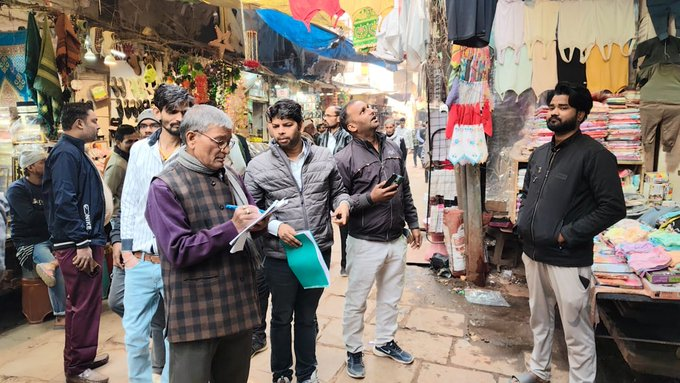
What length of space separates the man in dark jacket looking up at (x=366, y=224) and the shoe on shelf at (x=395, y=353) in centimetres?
32

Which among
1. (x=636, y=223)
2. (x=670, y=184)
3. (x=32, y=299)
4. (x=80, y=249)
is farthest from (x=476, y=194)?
(x=32, y=299)

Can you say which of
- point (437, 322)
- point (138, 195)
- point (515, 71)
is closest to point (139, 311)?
point (138, 195)

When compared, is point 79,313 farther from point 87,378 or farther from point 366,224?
point 366,224

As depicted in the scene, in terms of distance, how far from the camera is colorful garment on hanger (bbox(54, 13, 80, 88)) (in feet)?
17.8

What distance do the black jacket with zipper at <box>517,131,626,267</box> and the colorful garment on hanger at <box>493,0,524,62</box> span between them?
247 cm

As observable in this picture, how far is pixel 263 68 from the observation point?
9.72 metres

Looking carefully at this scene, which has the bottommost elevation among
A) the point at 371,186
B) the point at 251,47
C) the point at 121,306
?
the point at 121,306

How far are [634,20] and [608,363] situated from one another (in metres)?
3.51

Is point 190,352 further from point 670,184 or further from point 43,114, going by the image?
point 670,184

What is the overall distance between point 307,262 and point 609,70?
4.46 meters

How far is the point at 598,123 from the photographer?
16.6 ft

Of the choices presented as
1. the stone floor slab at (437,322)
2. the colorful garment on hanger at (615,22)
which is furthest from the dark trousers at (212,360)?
the colorful garment on hanger at (615,22)

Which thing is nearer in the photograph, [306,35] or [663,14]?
[663,14]

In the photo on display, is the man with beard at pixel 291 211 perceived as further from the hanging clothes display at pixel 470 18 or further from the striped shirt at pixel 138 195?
the hanging clothes display at pixel 470 18
